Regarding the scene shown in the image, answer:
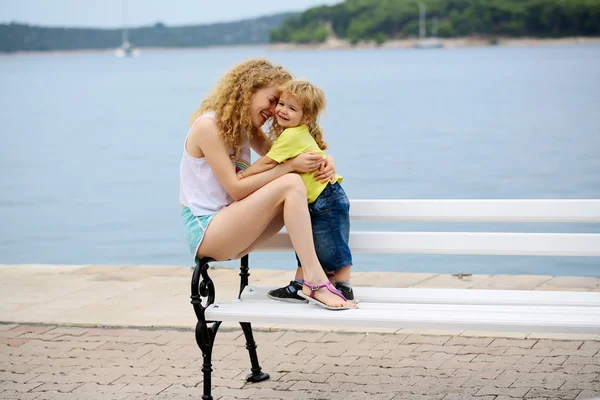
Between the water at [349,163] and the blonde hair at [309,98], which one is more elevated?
the blonde hair at [309,98]

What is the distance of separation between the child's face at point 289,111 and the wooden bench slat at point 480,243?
484 mm

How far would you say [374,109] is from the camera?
4350 centimetres

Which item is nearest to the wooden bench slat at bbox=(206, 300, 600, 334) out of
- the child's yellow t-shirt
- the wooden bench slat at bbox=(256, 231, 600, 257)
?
the wooden bench slat at bbox=(256, 231, 600, 257)

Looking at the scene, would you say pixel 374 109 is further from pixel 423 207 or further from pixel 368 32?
pixel 368 32

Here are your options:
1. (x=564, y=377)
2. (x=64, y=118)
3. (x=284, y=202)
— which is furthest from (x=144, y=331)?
(x=64, y=118)

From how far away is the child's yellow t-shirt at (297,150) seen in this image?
379 centimetres

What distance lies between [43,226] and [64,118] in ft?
86.9

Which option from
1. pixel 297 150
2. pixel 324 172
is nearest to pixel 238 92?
pixel 297 150

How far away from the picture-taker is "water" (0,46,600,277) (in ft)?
39.8

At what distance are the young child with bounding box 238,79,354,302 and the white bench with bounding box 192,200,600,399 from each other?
110 millimetres

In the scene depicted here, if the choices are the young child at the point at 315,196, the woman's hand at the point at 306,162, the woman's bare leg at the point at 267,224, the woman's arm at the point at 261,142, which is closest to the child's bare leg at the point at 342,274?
the young child at the point at 315,196

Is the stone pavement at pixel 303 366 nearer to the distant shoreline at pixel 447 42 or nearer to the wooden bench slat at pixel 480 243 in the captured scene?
the wooden bench slat at pixel 480 243

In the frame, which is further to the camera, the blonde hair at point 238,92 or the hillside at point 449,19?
the hillside at point 449,19

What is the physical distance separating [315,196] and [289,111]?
0.35 meters
